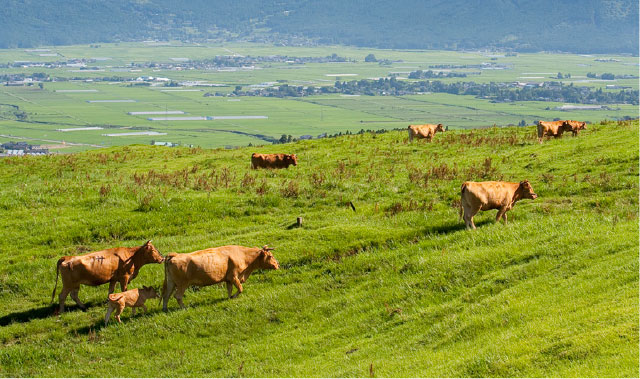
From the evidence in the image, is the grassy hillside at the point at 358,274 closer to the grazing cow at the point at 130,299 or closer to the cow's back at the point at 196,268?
the grazing cow at the point at 130,299

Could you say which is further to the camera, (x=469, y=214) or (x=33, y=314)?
(x=469, y=214)

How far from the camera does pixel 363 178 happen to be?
30.2 meters

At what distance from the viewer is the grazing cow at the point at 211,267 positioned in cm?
1675

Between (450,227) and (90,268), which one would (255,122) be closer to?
(450,227)

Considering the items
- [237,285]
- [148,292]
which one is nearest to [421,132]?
[237,285]

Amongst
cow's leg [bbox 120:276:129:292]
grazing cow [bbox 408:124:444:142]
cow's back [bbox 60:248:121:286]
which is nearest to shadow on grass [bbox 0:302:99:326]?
cow's back [bbox 60:248:121:286]

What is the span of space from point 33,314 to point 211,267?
4.50 m

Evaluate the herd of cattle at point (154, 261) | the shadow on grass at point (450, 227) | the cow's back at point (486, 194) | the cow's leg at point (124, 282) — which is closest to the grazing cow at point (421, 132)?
the shadow on grass at point (450, 227)

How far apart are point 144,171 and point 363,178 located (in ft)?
39.3

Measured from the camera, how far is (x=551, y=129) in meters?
37.5

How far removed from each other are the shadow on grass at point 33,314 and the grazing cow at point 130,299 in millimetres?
1654

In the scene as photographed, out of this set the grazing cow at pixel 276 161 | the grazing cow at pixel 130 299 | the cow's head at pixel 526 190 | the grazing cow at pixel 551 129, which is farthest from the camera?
the grazing cow at pixel 551 129

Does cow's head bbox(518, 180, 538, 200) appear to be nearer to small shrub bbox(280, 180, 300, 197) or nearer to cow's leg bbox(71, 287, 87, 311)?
small shrub bbox(280, 180, 300, 197)

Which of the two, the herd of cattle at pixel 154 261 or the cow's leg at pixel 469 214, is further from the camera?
the cow's leg at pixel 469 214
